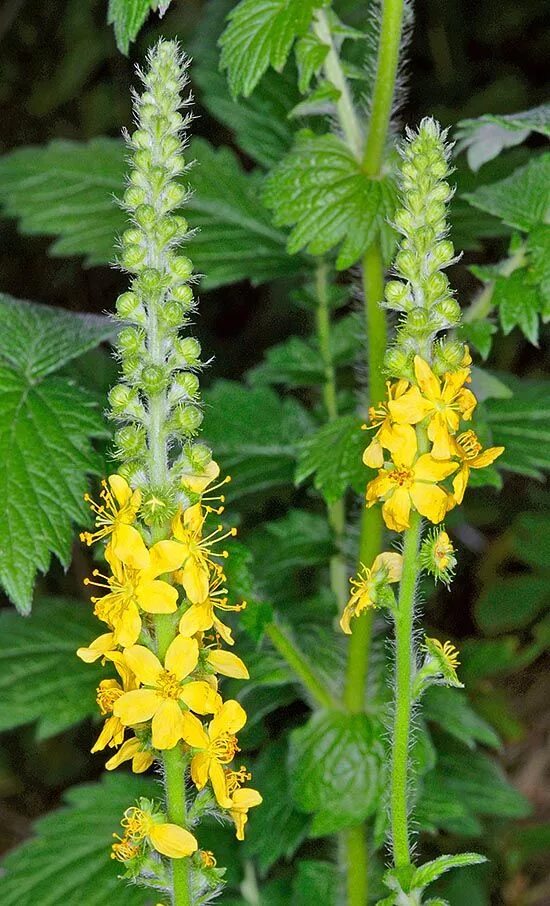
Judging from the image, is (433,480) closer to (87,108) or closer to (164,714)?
(164,714)

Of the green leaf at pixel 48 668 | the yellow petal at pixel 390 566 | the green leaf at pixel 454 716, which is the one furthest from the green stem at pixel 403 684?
the green leaf at pixel 48 668

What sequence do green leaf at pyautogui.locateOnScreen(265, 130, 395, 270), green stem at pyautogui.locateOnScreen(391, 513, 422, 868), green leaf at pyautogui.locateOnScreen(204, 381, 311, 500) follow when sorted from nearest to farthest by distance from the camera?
green stem at pyautogui.locateOnScreen(391, 513, 422, 868)
green leaf at pyautogui.locateOnScreen(265, 130, 395, 270)
green leaf at pyautogui.locateOnScreen(204, 381, 311, 500)

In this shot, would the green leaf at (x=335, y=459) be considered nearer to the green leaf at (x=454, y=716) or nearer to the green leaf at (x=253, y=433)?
the green leaf at (x=253, y=433)

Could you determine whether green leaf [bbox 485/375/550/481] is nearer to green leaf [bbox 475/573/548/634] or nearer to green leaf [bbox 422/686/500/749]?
green leaf [bbox 422/686/500/749]

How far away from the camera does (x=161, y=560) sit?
4.02ft

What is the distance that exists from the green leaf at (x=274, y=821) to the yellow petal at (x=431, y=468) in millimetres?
1205

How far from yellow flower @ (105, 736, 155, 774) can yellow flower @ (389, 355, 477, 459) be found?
460 mm

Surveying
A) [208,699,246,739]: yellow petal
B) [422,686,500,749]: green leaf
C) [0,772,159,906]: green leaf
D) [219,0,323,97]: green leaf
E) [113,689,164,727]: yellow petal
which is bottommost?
[0,772,159,906]: green leaf

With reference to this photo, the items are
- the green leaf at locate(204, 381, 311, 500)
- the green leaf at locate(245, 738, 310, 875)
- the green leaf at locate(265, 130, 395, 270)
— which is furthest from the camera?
the green leaf at locate(204, 381, 311, 500)

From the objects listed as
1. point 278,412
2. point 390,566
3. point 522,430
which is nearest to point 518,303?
point 522,430

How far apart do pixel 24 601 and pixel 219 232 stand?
3.67ft

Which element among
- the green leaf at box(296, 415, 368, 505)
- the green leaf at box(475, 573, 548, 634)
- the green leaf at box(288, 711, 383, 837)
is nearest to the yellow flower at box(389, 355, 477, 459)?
the green leaf at box(296, 415, 368, 505)

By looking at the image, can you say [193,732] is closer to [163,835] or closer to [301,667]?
[163,835]

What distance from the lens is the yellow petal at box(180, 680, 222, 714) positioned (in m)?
1.24
